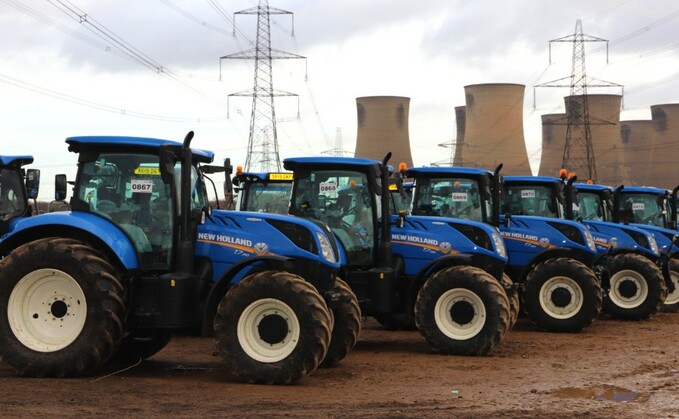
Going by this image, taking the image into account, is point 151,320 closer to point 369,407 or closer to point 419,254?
point 369,407

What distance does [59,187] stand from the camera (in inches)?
356

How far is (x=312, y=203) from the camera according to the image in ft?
37.5

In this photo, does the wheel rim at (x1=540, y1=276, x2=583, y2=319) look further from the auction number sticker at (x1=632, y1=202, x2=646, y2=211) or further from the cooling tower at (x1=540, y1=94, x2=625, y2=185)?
the cooling tower at (x1=540, y1=94, x2=625, y2=185)

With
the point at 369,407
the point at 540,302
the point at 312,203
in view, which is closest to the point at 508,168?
the point at 540,302

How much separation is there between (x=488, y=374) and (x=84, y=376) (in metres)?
3.70

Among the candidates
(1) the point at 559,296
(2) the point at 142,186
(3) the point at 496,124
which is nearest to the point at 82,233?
(2) the point at 142,186

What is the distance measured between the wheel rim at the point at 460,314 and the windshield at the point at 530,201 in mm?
4325

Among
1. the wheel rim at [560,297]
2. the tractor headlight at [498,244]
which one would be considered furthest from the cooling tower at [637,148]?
the tractor headlight at [498,244]

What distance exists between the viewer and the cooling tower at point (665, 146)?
54625 millimetres

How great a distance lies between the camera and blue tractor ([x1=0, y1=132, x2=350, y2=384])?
8.80 metres

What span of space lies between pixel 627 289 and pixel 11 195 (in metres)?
9.35

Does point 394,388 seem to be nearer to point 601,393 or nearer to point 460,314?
point 601,393

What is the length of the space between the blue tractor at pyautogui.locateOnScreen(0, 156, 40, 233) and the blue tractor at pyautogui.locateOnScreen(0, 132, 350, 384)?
432cm

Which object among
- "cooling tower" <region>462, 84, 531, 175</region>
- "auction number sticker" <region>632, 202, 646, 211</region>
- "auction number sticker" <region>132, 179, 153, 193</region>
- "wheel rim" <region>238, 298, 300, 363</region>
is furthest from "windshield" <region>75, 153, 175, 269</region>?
"cooling tower" <region>462, 84, 531, 175</region>
